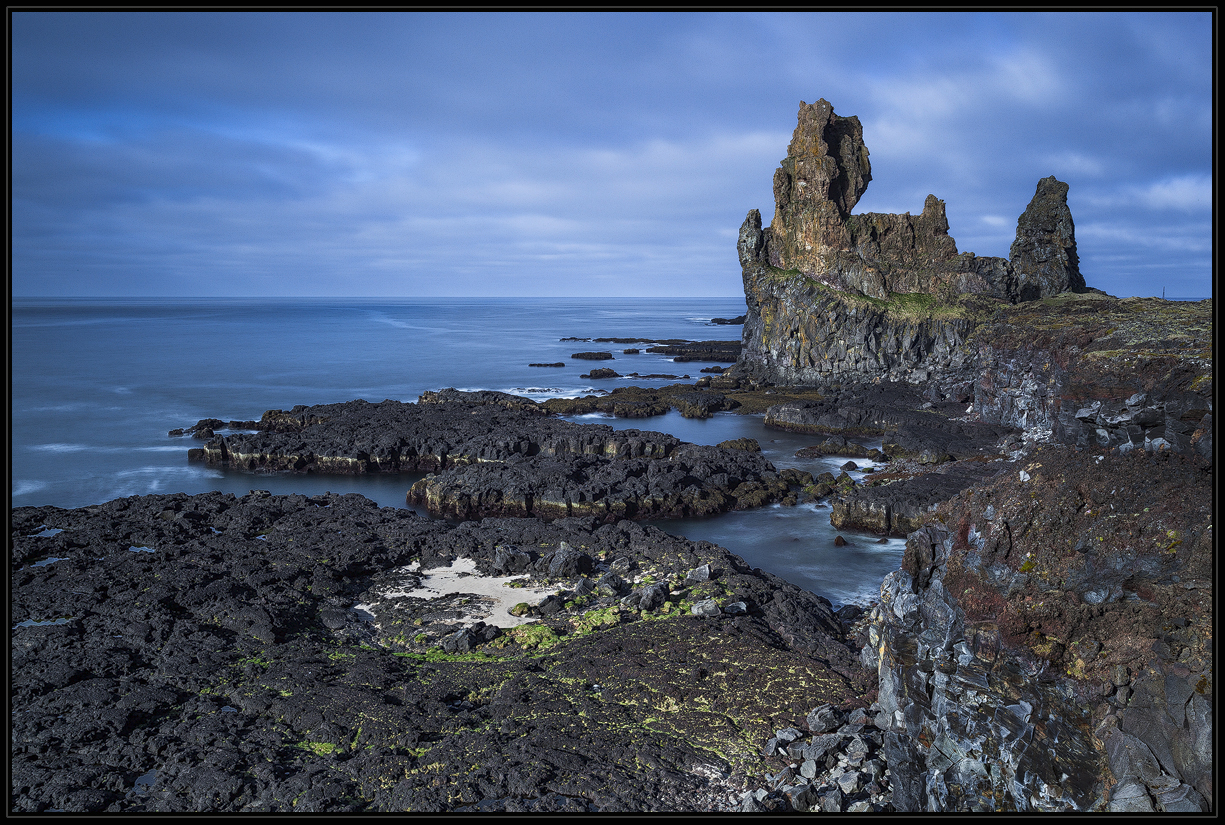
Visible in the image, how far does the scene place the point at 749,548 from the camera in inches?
1050

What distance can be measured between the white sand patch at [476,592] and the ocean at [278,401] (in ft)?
28.2

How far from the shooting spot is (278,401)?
57.7m

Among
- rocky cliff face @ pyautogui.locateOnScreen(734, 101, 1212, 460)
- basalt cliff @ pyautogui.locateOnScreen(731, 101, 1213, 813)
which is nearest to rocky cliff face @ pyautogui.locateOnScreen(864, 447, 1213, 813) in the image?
basalt cliff @ pyautogui.locateOnScreen(731, 101, 1213, 813)

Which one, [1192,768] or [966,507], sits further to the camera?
[966,507]

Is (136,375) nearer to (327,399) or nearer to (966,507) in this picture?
(327,399)

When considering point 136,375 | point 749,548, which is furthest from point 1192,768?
point 136,375

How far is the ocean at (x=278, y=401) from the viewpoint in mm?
27641

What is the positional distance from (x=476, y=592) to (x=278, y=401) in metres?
44.0

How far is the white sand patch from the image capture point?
60.7ft

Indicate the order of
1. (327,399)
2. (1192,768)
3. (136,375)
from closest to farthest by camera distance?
(1192,768) < (327,399) < (136,375)

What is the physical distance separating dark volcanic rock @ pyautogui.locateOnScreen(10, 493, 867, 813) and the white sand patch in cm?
24

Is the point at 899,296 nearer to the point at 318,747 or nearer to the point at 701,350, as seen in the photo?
the point at 701,350

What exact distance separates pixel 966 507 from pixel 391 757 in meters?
10.3

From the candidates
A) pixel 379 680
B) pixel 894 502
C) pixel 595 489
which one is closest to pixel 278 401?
pixel 595 489
